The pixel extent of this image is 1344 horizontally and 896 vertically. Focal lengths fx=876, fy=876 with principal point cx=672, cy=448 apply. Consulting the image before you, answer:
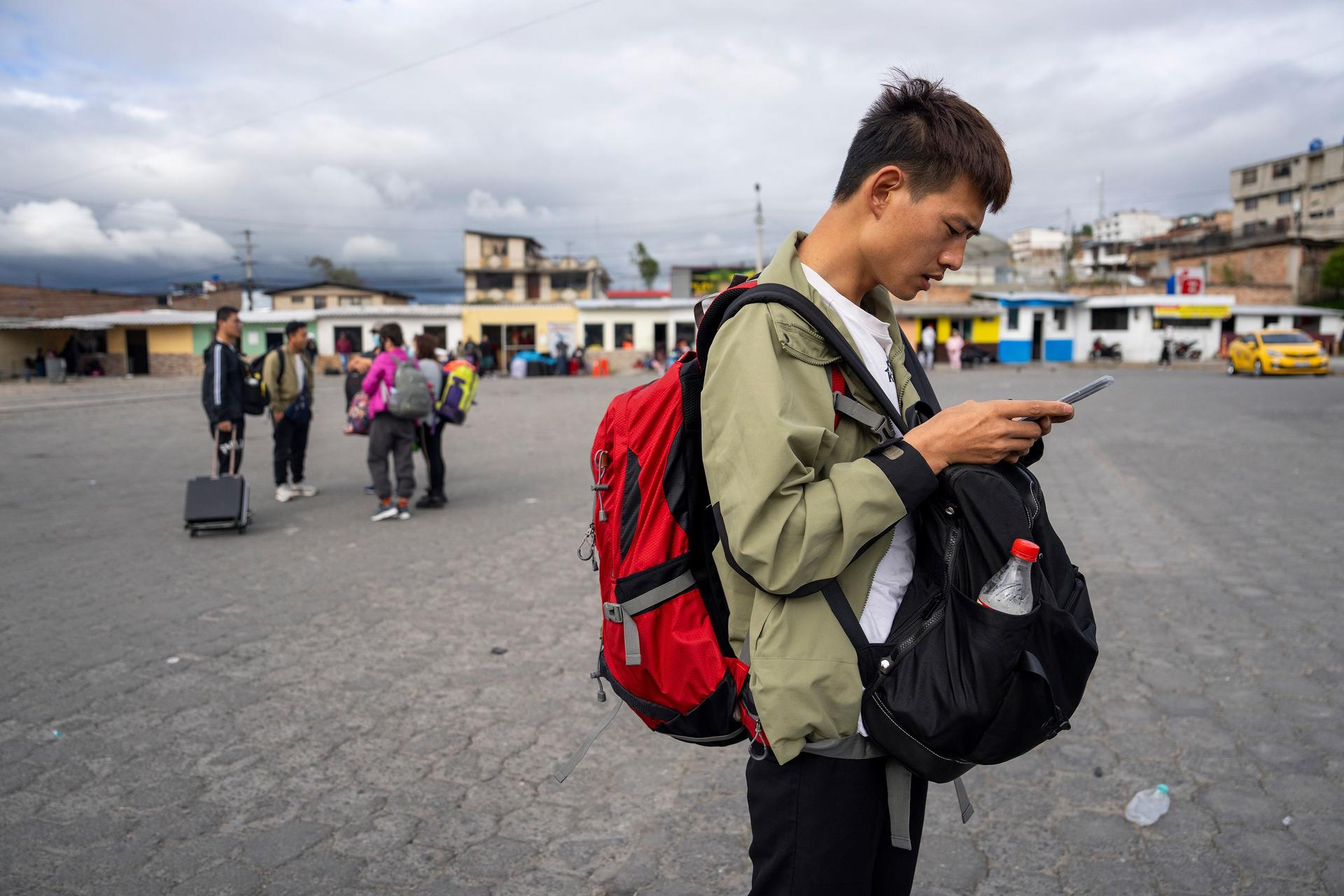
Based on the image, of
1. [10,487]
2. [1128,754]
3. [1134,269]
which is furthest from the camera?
[1134,269]

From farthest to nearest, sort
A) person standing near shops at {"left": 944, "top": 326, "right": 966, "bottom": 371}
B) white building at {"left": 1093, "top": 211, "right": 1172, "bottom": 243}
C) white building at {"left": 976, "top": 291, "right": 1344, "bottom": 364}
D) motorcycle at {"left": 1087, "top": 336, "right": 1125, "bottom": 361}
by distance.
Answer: white building at {"left": 1093, "top": 211, "right": 1172, "bottom": 243}
white building at {"left": 976, "top": 291, "right": 1344, "bottom": 364}
motorcycle at {"left": 1087, "top": 336, "right": 1125, "bottom": 361}
person standing near shops at {"left": 944, "top": 326, "right": 966, "bottom": 371}

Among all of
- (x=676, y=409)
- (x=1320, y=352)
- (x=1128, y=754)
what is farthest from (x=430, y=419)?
(x=1320, y=352)

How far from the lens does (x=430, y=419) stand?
865cm

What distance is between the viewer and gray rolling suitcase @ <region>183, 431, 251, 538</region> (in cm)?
754

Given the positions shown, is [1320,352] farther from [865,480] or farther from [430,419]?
[865,480]

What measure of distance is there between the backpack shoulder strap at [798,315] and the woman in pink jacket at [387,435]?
724 cm

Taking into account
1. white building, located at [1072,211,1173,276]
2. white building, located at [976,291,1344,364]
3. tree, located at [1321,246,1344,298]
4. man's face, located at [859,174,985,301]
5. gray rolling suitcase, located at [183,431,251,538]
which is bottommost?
gray rolling suitcase, located at [183,431,251,538]

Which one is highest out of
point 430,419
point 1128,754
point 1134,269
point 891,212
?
point 1134,269

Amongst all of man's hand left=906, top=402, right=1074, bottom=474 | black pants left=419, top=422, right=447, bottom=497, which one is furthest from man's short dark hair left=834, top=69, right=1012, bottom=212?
black pants left=419, top=422, right=447, bottom=497

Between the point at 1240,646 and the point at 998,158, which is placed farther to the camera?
the point at 1240,646

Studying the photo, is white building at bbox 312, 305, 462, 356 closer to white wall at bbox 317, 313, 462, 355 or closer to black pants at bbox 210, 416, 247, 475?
white wall at bbox 317, 313, 462, 355

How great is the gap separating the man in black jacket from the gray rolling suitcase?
0.59 m

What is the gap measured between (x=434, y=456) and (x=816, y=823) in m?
7.88

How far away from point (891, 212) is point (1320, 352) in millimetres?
32722
